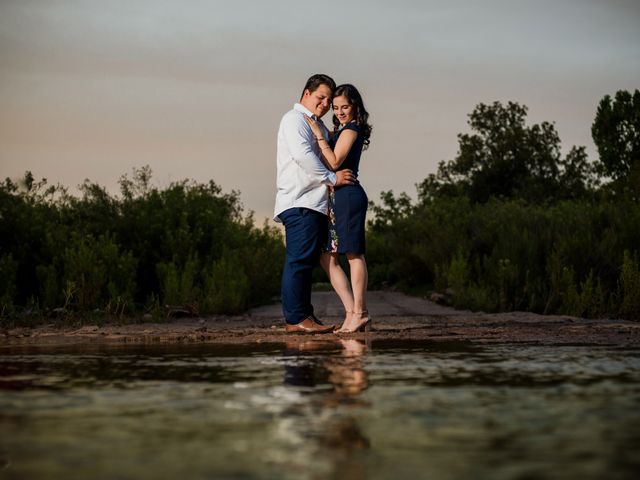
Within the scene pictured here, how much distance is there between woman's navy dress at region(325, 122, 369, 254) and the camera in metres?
10.0

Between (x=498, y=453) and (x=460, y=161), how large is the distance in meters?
58.3

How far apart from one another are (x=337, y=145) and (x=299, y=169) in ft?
1.50

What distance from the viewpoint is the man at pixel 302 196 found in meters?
9.95

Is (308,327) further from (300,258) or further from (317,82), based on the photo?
(317,82)

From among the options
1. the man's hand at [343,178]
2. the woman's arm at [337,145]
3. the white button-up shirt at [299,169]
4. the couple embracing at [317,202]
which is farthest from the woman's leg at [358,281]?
the woman's arm at [337,145]

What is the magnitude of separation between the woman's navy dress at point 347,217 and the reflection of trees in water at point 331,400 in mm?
1673

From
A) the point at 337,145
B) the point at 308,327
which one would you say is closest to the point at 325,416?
the point at 308,327

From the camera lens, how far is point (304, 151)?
9.88 meters

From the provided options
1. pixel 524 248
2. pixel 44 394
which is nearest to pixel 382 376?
pixel 44 394

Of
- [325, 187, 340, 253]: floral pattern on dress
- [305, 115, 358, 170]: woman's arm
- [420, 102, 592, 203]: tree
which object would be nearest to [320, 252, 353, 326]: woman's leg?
[325, 187, 340, 253]: floral pattern on dress

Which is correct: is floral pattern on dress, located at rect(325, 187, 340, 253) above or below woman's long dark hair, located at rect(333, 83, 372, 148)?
below

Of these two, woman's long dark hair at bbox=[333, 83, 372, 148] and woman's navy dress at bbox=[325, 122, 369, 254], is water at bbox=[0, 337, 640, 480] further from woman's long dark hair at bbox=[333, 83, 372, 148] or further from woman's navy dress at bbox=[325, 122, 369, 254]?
woman's long dark hair at bbox=[333, 83, 372, 148]

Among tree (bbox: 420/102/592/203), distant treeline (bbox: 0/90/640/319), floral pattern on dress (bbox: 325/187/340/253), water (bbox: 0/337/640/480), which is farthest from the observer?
tree (bbox: 420/102/592/203)

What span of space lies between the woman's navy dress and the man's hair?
415mm
